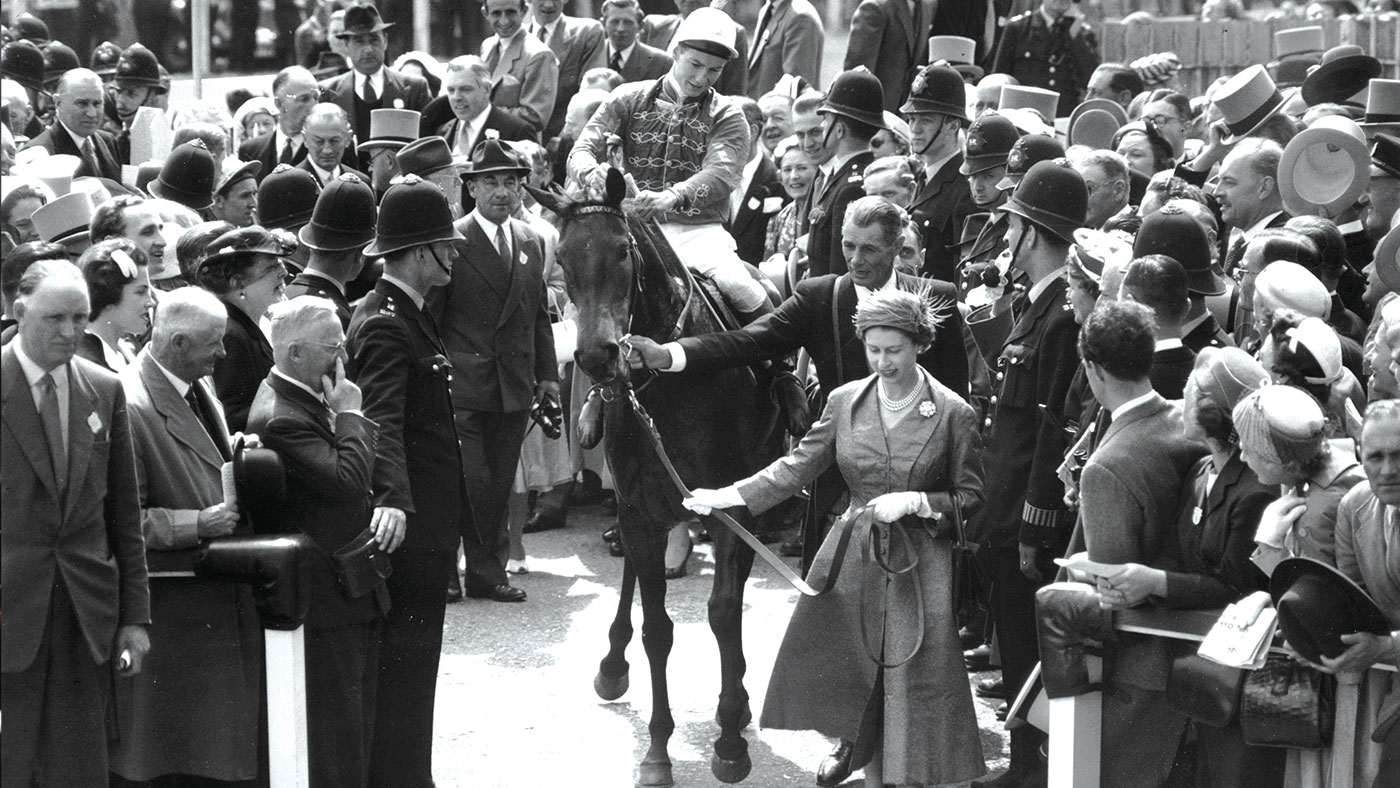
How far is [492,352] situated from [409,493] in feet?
10.2

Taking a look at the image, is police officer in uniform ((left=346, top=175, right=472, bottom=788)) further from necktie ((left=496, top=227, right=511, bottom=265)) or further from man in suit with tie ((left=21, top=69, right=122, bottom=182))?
man in suit with tie ((left=21, top=69, right=122, bottom=182))

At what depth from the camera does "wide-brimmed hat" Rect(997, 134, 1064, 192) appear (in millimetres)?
7645

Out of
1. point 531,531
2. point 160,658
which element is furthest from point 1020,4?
point 160,658

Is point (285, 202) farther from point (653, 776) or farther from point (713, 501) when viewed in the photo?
point (653, 776)

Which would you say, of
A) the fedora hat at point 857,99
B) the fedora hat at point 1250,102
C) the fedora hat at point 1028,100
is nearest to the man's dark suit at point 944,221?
the fedora hat at point 857,99

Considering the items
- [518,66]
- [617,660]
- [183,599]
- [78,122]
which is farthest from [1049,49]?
[183,599]

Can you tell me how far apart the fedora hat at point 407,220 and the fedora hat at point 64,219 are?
77.0 inches

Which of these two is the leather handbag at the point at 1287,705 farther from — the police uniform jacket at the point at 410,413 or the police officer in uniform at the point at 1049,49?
the police officer in uniform at the point at 1049,49

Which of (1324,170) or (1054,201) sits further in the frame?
(1324,170)

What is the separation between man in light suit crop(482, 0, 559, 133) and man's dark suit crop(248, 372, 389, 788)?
22.5ft

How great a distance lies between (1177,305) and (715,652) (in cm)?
341

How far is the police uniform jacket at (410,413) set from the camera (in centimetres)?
587

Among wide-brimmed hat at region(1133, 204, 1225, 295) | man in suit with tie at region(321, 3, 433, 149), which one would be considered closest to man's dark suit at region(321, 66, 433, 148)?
man in suit with tie at region(321, 3, 433, 149)

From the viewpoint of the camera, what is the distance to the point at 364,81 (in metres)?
11.8
